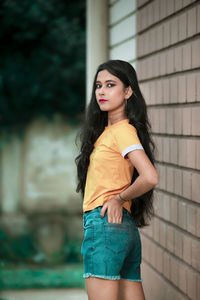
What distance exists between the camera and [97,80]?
265cm

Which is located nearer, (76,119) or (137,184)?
(137,184)

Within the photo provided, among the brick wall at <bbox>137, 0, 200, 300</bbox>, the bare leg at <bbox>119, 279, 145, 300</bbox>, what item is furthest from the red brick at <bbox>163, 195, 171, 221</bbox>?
the bare leg at <bbox>119, 279, 145, 300</bbox>

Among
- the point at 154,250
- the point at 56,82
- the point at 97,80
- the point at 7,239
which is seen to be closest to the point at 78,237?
the point at 7,239

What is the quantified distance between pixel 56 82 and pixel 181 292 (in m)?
8.47

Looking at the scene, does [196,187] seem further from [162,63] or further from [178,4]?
[178,4]

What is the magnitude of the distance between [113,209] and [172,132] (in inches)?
36.0

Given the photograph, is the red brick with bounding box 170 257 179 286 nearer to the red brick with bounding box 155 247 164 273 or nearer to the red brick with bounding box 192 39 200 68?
the red brick with bounding box 155 247 164 273

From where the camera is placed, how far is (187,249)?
9.46ft

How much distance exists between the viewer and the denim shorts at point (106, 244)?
2.37 m

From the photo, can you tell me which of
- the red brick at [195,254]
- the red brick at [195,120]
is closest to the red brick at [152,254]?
the red brick at [195,254]

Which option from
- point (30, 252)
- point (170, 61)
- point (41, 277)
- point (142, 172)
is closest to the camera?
point (142, 172)

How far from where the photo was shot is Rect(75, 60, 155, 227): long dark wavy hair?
2586mm

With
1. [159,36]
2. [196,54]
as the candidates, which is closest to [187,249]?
[196,54]

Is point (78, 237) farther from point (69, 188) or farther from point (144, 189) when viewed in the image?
point (144, 189)
